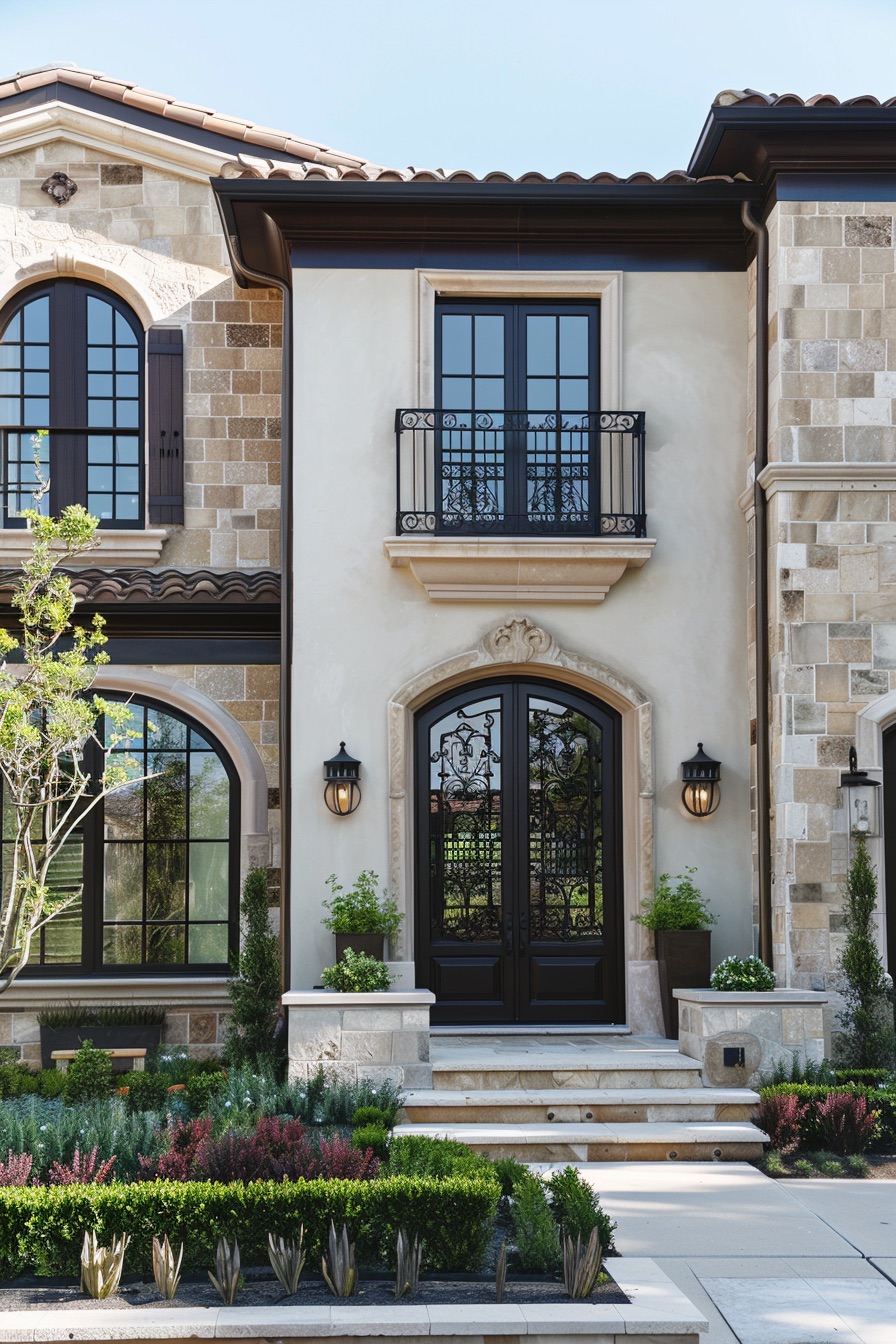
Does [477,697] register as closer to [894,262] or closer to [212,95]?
[894,262]

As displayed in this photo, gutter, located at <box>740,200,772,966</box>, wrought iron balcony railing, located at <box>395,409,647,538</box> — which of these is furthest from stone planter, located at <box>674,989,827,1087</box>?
wrought iron balcony railing, located at <box>395,409,647,538</box>

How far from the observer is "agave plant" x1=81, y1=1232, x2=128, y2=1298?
5.93m

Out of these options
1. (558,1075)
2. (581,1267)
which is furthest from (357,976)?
(581,1267)

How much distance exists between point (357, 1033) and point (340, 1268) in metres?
4.26

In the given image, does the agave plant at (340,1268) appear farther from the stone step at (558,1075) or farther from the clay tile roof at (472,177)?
the clay tile roof at (472,177)

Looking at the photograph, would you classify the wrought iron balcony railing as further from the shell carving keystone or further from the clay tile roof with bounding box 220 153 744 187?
the clay tile roof with bounding box 220 153 744 187

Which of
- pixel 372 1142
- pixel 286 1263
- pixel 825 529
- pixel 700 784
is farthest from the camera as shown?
pixel 700 784

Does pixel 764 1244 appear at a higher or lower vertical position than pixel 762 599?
lower

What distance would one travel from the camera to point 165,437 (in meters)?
13.2

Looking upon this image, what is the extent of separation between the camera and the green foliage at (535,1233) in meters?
6.19

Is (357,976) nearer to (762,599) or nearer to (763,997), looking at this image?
(763,997)

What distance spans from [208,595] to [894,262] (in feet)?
20.5

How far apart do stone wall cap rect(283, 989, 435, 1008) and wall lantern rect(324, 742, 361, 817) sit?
70.7 inches

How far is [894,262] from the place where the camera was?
11336mm
